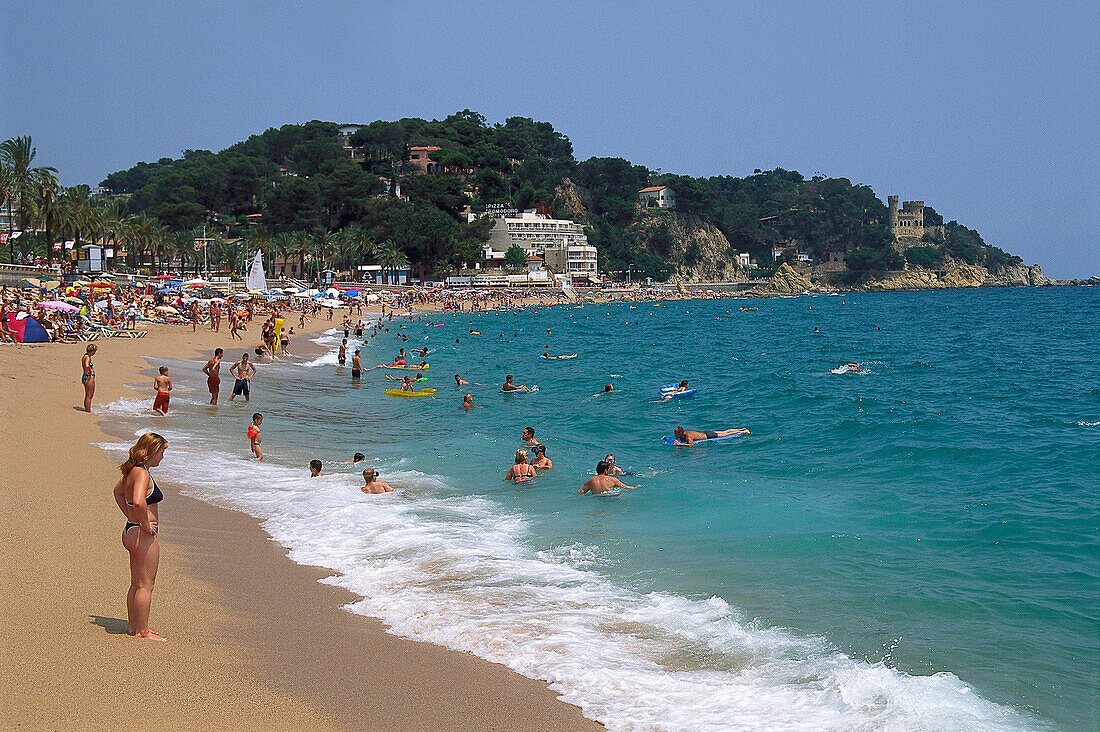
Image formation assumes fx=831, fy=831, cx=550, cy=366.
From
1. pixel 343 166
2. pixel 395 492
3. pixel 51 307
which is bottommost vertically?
pixel 395 492

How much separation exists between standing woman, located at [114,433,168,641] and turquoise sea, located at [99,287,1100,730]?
186cm

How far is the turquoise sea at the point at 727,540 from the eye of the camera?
18.4ft

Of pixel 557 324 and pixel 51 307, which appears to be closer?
pixel 51 307

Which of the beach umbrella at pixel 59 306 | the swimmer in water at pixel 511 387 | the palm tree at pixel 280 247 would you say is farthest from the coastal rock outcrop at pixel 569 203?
the swimmer in water at pixel 511 387

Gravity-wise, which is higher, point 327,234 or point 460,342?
point 327,234

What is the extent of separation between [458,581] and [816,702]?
11.0 feet

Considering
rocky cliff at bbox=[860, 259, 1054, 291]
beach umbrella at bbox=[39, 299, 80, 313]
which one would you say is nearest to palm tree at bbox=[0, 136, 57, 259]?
beach umbrella at bbox=[39, 299, 80, 313]

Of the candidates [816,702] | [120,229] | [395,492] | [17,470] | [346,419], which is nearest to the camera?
[816,702]

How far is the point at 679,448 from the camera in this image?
50.4ft

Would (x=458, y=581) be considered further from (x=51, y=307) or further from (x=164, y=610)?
(x=51, y=307)

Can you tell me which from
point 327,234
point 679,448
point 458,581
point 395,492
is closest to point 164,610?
point 458,581

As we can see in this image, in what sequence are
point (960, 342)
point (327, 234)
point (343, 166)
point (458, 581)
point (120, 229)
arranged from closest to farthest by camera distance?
point (458, 581)
point (960, 342)
point (120, 229)
point (327, 234)
point (343, 166)

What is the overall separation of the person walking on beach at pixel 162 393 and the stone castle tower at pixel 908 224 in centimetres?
17811

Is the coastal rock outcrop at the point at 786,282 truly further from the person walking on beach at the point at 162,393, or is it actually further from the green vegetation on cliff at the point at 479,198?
the person walking on beach at the point at 162,393
